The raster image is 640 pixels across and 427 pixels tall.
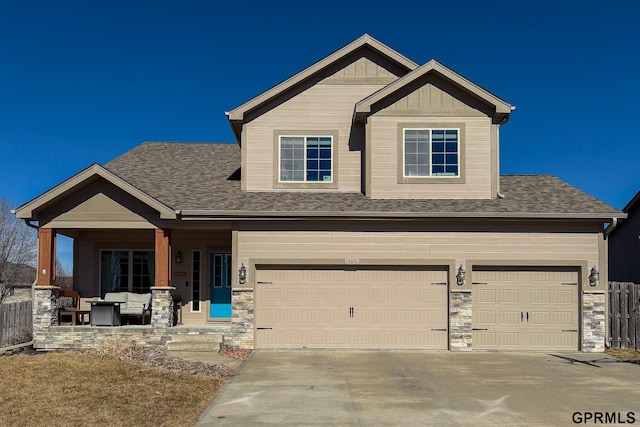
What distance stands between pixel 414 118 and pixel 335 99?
227 cm

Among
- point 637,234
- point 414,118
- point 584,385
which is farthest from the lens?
point 637,234

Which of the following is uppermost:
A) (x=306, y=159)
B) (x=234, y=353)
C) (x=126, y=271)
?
(x=306, y=159)

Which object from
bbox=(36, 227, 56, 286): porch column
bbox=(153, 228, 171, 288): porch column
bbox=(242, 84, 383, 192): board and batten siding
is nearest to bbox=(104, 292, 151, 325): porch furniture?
bbox=(153, 228, 171, 288): porch column

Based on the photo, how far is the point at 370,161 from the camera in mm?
15352

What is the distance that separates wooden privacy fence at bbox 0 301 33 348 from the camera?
1416 cm

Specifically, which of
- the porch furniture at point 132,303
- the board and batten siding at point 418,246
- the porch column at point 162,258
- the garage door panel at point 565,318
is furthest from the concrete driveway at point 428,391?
the porch furniture at point 132,303

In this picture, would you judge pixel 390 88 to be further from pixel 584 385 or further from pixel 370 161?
pixel 584 385

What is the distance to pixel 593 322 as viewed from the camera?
14.4 m

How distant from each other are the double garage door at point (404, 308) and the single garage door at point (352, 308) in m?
0.02

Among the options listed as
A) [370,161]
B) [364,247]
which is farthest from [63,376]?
[370,161]

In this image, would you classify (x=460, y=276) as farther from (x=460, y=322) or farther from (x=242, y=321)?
(x=242, y=321)

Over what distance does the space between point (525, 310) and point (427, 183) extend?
4.00 meters

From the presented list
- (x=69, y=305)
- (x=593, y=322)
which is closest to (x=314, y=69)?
(x=593, y=322)

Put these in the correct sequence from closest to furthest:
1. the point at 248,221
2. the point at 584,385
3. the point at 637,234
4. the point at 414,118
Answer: the point at 584,385, the point at 248,221, the point at 414,118, the point at 637,234
